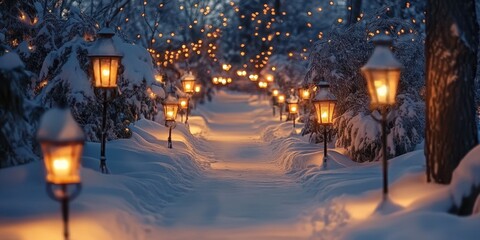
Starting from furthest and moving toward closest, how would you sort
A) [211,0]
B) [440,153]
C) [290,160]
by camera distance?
1. [211,0]
2. [290,160]
3. [440,153]

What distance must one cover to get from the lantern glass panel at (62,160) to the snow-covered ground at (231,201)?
3.79 feet

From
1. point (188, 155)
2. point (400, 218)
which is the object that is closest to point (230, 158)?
point (188, 155)

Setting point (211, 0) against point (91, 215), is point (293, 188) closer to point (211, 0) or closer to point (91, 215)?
point (91, 215)

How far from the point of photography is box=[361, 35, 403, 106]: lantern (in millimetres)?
10039

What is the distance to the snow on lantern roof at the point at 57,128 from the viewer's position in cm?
754

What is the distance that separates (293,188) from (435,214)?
6.20 m

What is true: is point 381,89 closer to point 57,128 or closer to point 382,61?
point 382,61

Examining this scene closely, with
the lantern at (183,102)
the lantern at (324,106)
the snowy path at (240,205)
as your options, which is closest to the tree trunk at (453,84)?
the snowy path at (240,205)

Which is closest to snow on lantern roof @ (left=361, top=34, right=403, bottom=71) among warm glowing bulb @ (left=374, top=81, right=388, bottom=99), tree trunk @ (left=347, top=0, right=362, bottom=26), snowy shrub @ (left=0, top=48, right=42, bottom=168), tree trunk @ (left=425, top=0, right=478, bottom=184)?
warm glowing bulb @ (left=374, top=81, right=388, bottom=99)

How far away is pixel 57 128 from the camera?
7562mm

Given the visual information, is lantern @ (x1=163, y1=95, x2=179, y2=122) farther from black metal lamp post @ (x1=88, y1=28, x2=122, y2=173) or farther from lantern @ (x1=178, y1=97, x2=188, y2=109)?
black metal lamp post @ (x1=88, y1=28, x2=122, y2=173)

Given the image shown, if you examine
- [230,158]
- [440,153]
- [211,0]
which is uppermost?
[211,0]

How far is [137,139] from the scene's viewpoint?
2033cm

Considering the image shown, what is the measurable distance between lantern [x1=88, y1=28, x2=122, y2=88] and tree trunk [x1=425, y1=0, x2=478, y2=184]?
20.1 feet
